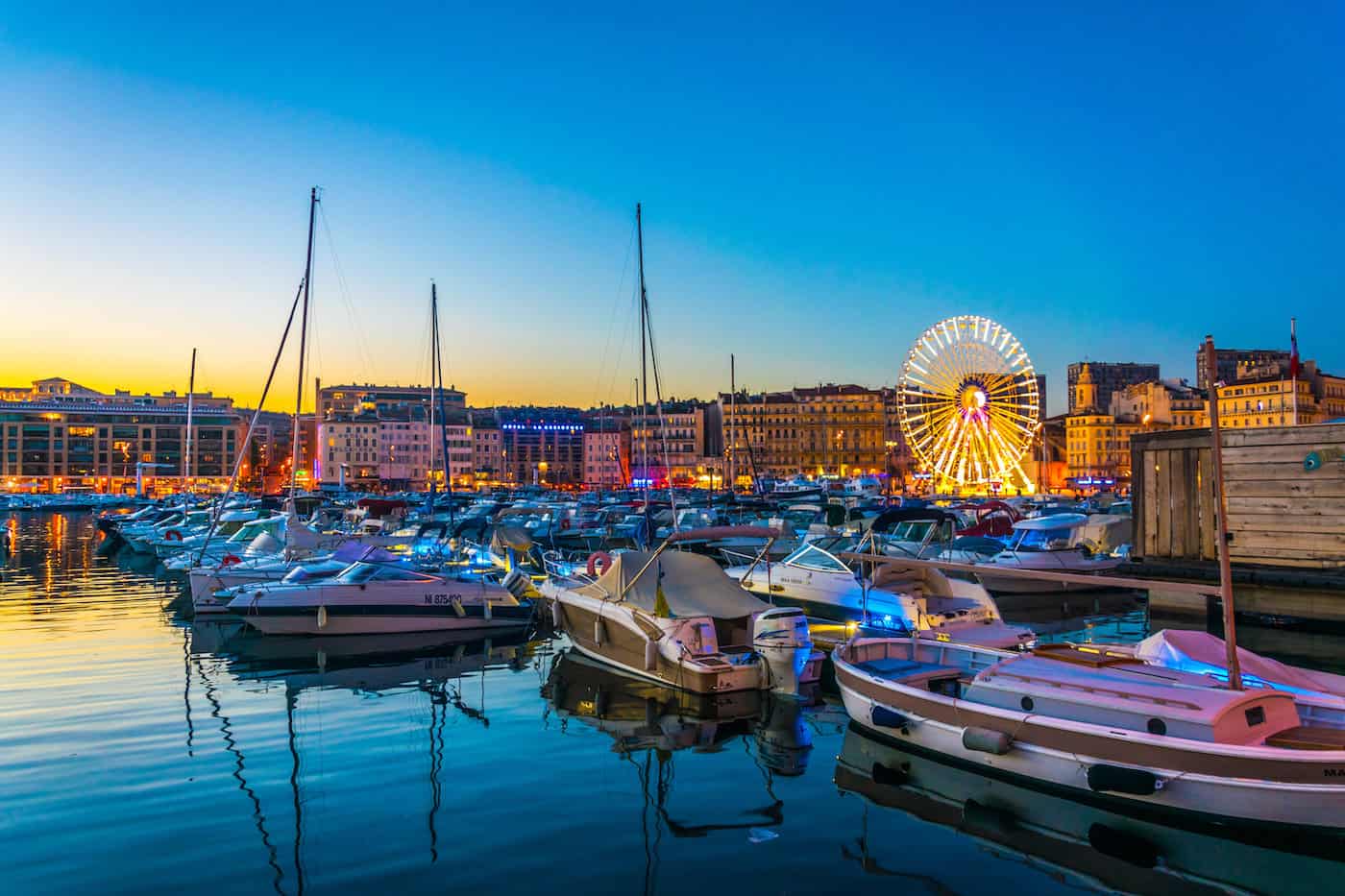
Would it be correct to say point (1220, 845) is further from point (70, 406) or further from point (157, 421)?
point (70, 406)

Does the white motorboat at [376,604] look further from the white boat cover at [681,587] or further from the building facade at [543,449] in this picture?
the building facade at [543,449]

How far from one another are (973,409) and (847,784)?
61.7 m

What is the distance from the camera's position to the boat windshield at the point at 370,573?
921 inches

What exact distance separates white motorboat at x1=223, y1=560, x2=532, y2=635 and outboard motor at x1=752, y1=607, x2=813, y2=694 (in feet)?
32.6

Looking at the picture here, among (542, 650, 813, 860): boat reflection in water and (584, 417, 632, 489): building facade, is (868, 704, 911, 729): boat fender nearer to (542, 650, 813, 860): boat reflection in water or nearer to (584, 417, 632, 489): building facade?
(542, 650, 813, 860): boat reflection in water

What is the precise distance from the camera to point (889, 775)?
12.3 meters

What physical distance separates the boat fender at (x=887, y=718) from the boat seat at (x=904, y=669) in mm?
526

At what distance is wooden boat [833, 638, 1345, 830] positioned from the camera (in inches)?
379

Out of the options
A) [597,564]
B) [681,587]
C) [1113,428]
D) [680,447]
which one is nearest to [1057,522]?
[597,564]

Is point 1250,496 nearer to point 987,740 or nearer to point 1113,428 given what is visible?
point 987,740

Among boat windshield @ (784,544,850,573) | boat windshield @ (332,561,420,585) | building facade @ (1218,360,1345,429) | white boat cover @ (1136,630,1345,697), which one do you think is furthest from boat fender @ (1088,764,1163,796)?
building facade @ (1218,360,1345,429)

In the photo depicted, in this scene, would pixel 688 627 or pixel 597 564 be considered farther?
pixel 597 564

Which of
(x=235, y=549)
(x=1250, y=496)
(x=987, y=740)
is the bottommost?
(x=987, y=740)

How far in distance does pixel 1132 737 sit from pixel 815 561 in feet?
43.7
